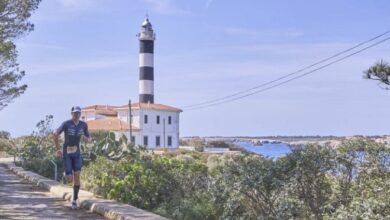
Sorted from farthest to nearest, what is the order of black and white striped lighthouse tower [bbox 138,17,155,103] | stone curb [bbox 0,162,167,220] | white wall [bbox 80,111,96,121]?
white wall [bbox 80,111,96,121] → black and white striped lighthouse tower [bbox 138,17,155,103] → stone curb [bbox 0,162,167,220]

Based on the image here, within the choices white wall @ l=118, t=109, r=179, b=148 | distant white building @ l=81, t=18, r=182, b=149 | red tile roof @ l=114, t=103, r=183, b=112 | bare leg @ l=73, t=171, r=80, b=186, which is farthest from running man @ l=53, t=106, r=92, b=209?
red tile roof @ l=114, t=103, r=183, b=112

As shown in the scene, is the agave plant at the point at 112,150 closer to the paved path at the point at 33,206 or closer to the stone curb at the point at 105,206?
the paved path at the point at 33,206

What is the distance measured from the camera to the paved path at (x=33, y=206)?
929cm

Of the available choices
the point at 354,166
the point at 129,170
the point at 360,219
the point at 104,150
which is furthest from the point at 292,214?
the point at 104,150

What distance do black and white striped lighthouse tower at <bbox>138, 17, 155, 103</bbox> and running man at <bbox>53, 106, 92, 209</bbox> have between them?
56.3 m

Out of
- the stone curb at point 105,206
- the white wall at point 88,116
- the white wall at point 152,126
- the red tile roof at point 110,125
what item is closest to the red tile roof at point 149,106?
the white wall at point 152,126

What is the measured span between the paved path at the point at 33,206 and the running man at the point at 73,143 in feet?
1.64

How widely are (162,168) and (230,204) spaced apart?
16.3ft

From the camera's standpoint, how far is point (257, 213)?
7.94m

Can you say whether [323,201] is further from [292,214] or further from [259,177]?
[259,177]

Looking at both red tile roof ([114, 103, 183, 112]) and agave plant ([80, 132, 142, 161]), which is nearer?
agave plant ([80, 132, 142, 161])

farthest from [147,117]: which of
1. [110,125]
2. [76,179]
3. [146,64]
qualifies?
[76,179]

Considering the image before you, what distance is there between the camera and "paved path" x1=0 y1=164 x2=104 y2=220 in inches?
366

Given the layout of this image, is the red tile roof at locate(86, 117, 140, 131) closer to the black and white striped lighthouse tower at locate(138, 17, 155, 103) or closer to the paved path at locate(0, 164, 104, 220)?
the black and white striped lighthouse tower at locate(138, 17, 155, 103)
